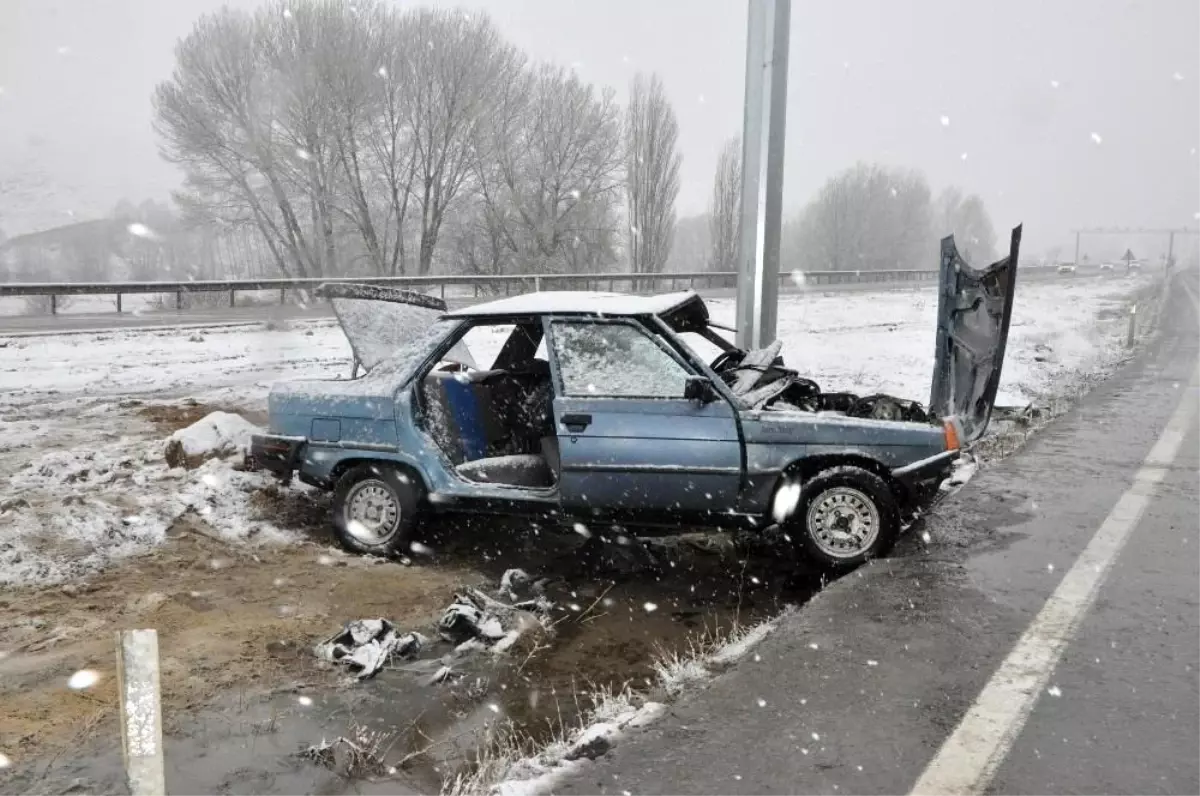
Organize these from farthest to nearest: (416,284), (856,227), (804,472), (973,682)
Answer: (856,227) → (416,284) → (804,472) → (973,682)

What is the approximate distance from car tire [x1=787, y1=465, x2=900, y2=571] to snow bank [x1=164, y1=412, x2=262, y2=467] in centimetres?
454

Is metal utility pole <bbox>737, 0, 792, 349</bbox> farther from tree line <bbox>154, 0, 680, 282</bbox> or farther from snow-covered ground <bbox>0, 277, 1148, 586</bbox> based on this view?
tree line <bbox>154, 0, 680, 282</bbox>

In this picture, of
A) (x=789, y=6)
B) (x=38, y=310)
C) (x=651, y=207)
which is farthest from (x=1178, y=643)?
(x=651, y=207)

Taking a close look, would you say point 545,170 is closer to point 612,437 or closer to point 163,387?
point 163,387

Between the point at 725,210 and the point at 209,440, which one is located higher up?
the point at 725,210

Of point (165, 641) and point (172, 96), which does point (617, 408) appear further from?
point (172, 96)

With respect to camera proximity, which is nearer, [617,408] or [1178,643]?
[1178,643]

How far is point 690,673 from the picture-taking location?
377 cm

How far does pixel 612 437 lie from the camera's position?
5.07m

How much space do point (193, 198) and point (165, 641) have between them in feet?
106

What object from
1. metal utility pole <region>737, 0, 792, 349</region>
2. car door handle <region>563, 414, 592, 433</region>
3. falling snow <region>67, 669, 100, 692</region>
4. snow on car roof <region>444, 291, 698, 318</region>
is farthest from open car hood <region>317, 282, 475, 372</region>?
metal utility pole <region>737, 0, 792, 349</region>

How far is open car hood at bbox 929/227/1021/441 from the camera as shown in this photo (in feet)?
Answer: 20.7

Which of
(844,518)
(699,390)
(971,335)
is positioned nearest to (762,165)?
(971,335)

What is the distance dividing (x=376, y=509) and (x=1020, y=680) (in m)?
3.79
